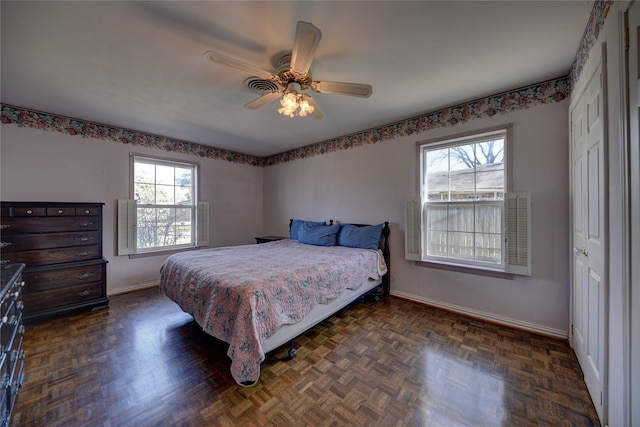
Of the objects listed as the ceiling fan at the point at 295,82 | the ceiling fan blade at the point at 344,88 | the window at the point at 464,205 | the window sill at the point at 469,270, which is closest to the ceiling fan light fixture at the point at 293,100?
the ceiling fan at the point at 295,82

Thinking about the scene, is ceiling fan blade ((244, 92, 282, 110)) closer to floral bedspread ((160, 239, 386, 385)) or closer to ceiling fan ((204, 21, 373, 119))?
ceiling fan ((204, 21, 373, 119))

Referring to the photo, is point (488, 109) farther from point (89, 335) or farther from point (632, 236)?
point (89, 335)

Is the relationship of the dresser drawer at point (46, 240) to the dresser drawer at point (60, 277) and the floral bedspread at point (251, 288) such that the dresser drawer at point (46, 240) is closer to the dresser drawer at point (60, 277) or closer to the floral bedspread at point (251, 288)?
the dresser drawer at point (60, 277)

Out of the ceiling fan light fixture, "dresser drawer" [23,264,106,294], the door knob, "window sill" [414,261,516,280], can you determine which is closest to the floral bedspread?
"window sill" [414,261,516,280]

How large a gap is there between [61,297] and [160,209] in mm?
1637

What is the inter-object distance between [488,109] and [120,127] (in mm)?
4801

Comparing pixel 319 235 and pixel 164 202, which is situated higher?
pixel 164 202

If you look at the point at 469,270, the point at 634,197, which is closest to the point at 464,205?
the point at 469,270

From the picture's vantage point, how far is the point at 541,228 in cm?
234

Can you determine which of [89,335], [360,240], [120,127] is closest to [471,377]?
[360,240]

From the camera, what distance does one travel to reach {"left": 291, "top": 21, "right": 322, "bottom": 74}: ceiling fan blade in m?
1.29

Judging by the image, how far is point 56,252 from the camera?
268cm

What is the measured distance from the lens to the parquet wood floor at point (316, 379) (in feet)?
4.66

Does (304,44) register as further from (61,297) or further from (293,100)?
(61,297)
